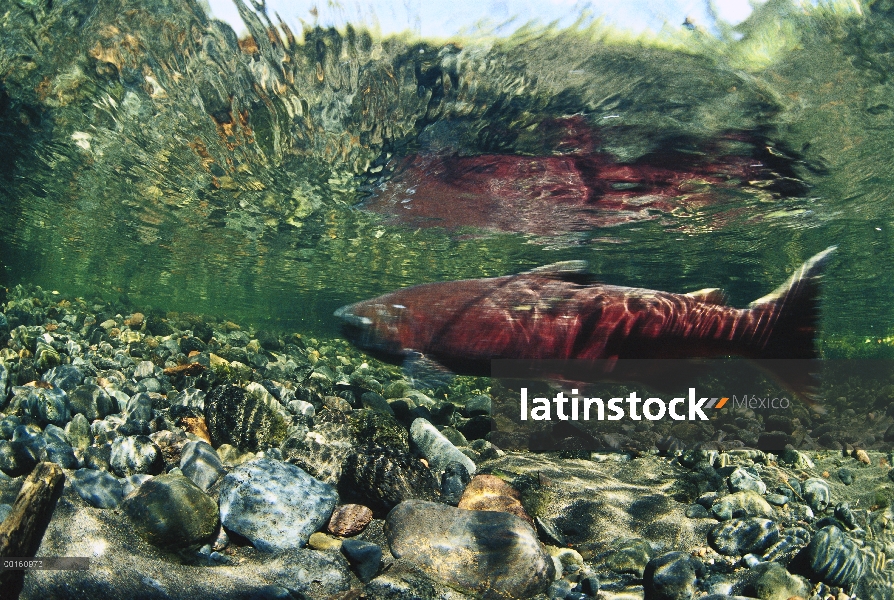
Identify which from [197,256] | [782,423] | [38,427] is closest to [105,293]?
[197,256]

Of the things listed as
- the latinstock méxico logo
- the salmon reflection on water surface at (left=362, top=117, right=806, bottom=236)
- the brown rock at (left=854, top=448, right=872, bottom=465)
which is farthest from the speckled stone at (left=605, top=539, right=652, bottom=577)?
the brown rock at (left=854, top=448, right=872, bottom=465)

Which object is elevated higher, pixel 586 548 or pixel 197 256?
pixel 197 256

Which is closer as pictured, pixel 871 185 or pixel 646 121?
pixel 646 121

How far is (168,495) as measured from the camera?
11.3ft

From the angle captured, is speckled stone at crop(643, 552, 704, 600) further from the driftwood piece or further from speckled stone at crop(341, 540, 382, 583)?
the driftwood piece

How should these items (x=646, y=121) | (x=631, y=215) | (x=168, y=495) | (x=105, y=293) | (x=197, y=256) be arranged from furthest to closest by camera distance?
(x=105, y=293) → (x=197, y=256) → (x=631, y=215) → (x=646, y=121) → (x=168, y=495)

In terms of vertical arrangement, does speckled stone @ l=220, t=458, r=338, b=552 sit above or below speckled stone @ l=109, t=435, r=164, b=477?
below

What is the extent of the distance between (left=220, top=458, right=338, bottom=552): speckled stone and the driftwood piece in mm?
1151

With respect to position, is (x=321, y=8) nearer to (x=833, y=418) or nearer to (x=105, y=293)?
(x=833, y=418)

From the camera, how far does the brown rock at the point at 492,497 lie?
4.38 metres

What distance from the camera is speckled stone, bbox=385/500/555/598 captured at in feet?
10.9

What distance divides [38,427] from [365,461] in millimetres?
3348

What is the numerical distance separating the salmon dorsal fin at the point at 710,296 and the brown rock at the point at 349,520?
367 centimetres

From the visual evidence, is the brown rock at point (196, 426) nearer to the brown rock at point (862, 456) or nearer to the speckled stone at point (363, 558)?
the speckled stone at point (363, 558)
